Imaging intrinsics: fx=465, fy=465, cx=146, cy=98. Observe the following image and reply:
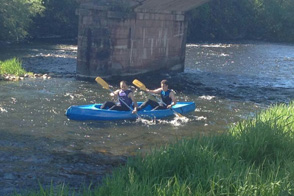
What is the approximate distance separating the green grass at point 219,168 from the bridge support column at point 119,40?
10421 mm

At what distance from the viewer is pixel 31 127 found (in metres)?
11.1

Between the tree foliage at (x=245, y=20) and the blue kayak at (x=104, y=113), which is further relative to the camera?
the tree foliage at (x=245, y=20)

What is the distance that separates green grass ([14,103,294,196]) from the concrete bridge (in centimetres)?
1045

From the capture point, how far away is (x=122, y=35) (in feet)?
62.3

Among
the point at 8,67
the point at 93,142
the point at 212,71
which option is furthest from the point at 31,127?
the point at 212,71

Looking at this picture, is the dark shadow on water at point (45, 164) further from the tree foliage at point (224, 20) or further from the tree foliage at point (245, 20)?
the tree foliage at point (245, 20)

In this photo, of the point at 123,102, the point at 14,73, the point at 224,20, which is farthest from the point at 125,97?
the point at 224,20

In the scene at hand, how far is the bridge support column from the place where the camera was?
18281 millimetres

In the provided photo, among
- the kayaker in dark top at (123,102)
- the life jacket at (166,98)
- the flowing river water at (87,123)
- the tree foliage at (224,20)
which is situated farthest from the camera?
the tree foliage at (224,20)

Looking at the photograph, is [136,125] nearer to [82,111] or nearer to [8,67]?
[82,111]

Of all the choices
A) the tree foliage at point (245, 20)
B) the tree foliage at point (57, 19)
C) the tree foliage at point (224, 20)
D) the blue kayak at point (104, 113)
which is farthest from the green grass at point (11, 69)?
the tree foliage at point (245, 20)

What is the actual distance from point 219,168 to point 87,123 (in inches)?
244

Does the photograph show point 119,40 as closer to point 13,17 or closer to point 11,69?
point 11,69

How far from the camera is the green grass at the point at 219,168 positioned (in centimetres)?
571
